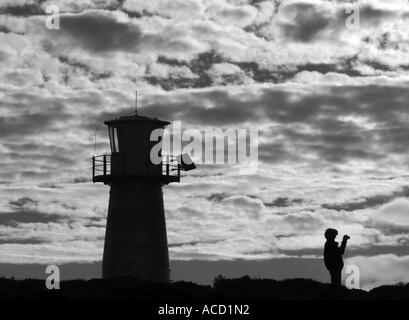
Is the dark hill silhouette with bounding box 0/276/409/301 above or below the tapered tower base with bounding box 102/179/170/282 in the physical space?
below

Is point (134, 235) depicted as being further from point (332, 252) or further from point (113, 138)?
point (332, 252)

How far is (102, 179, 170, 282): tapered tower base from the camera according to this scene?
233 feet

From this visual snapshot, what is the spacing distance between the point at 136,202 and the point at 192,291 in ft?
66.1

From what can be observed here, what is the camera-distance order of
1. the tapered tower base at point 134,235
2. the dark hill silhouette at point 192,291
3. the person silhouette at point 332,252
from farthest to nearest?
the tapered tower base at point 134,235 → the dark hill silhouette at point 192,291 → the person silhouette at point 332,252

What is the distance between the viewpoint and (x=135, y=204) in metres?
71.6

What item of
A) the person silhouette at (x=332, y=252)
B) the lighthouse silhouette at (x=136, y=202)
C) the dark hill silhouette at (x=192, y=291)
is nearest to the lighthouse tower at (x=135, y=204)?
the lighthouse silhouette at (x=136, y=202)

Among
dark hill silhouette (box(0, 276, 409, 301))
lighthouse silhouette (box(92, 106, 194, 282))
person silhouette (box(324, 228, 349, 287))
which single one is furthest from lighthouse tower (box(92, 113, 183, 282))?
person silhouette (box(324, 228, 349, 287))

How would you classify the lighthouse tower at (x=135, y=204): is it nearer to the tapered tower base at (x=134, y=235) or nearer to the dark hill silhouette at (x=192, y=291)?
the tapered tower base at (x=134, y=235)

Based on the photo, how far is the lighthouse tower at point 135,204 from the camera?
233 ft

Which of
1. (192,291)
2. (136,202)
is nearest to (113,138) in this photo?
(136,202)

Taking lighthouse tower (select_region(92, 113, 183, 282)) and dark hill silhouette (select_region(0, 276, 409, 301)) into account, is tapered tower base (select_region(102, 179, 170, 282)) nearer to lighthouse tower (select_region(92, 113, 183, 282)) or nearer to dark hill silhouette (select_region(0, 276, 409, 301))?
lighthouse tower (select_region(92, 113, 183, 282))
